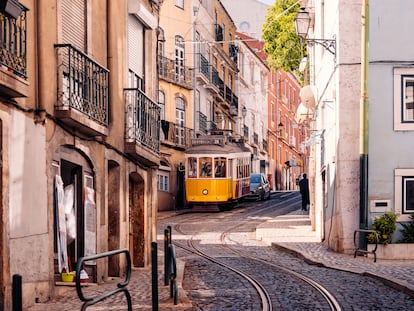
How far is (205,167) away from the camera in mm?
38250

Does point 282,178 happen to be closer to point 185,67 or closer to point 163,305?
point 185,67

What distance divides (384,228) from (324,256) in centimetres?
147

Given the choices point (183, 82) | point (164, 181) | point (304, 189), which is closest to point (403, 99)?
point (304, 189)

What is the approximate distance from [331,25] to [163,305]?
42.2ft

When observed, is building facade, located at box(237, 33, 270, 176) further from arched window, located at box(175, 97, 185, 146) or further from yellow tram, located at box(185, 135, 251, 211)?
yellow tram, located at box(185, 135, 251, 211)

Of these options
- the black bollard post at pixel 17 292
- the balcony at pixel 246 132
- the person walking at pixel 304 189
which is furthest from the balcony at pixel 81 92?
the balcony at pixel 246 132

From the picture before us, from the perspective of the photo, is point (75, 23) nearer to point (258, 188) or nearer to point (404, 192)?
point (404, 192)

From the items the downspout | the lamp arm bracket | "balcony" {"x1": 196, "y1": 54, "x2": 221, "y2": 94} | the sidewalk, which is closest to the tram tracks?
the sidewalk

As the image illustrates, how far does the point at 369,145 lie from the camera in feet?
64.8

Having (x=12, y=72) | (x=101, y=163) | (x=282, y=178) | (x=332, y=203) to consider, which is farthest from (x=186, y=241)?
(x=282, y=178)

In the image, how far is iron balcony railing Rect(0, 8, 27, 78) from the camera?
967cm

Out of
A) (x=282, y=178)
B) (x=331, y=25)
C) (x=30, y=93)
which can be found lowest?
(x=282, y=178)

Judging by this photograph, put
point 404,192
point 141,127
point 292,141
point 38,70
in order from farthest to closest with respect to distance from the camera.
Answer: point 292,141 → point 404,192 → point 141,127 → point 38,70

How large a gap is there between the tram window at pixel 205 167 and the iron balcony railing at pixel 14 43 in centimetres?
2768
